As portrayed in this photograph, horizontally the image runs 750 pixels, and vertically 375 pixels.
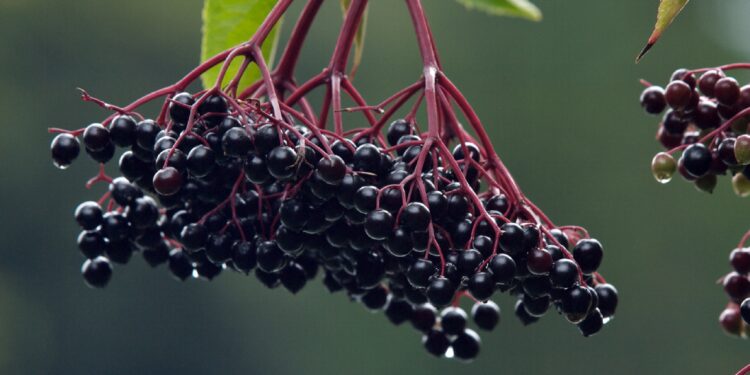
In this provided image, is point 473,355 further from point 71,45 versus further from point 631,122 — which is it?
point 71,45

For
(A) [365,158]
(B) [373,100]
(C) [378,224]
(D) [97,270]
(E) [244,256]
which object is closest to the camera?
(C) [378,224]

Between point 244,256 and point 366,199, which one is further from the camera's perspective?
point 244,256

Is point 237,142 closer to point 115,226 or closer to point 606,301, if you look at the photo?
point 115,226

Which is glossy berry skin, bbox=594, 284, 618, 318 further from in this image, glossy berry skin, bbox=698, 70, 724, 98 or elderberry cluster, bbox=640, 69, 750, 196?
glossy berry skin, bbox=698, 70, 724, 98

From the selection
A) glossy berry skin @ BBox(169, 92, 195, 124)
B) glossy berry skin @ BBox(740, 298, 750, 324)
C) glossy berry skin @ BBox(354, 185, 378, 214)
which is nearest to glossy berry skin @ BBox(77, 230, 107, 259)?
glossy berry skin @ BBox(169, 92, 195, 124)

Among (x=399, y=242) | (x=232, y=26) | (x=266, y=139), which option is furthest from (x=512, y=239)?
(x=232, y=26)

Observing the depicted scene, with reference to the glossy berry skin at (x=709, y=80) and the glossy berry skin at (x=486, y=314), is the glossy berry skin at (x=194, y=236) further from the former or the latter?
the glossy berry skin at (x=709, y=80)

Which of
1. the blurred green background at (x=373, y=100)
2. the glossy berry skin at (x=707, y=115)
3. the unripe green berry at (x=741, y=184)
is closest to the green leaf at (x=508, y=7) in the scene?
the glossy berry skin at (x=707, y=115)
